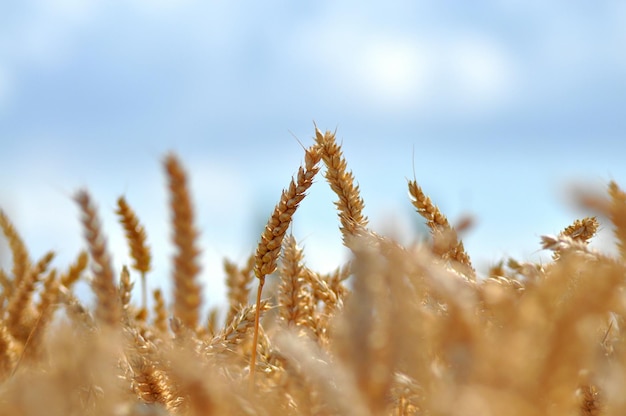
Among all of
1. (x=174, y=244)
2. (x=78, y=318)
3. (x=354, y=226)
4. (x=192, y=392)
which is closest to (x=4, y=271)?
(x=174, y=244)

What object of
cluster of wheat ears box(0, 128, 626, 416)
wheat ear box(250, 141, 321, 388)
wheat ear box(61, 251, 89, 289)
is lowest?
cluster of wheat ears box(0, 128, 626, 416)

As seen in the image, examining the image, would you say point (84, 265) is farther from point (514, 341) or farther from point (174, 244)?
point (514, 341)

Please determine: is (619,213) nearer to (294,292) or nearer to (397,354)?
(397,354)

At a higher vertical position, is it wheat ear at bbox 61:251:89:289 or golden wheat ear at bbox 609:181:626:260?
wheat ear at bbox 61:251:89:289

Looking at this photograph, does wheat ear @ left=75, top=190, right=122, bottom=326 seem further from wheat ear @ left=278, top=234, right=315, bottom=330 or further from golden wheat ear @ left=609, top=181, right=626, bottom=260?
golden wheat ear @ left=609, top=181, right=626, bottom=260

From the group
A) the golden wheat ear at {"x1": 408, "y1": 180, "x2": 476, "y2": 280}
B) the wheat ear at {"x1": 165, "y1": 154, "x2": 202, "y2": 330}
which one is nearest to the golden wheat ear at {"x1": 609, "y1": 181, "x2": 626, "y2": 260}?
the golden wheat ear at {"x1": 408, "y1": 180, "x2": 476, "y2": 280}

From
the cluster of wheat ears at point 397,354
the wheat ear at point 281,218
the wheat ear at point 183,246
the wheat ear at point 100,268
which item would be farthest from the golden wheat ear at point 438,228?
the wheat ear at point 183,246

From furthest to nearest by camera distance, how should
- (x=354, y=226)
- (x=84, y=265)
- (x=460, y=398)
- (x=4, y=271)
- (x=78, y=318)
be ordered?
1. (x=84, y=265)
2. (x=4, y=271)
3. (x=78, y=318)
4. (x=354, y=226)
5. (x=460, y=398)
